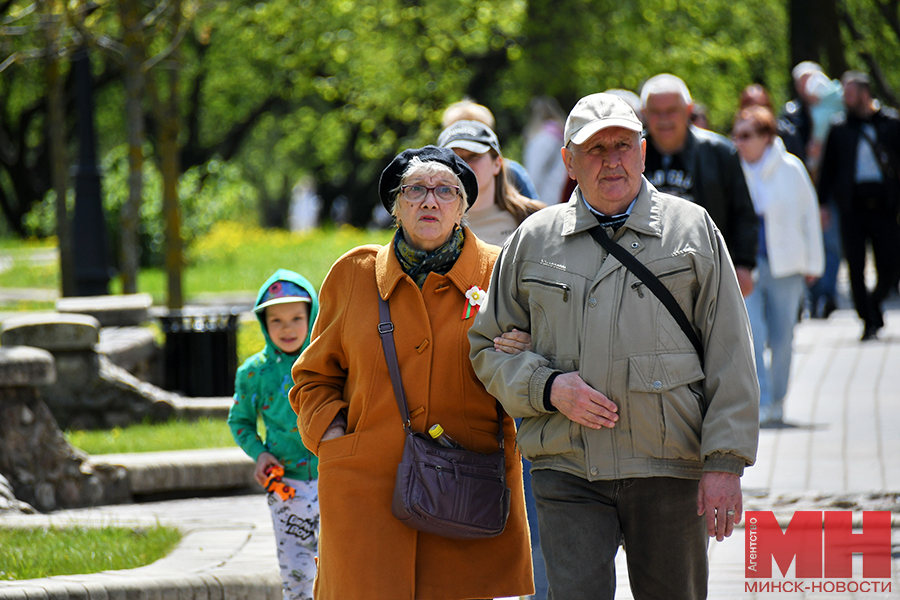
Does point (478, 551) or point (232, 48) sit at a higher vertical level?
point (232, 48)

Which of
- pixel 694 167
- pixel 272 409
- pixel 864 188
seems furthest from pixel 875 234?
pixel 272 409

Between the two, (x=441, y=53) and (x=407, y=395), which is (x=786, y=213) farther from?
(x=441, y=53)

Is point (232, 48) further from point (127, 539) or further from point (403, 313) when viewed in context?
point (403, 313)

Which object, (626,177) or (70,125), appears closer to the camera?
(626,177)

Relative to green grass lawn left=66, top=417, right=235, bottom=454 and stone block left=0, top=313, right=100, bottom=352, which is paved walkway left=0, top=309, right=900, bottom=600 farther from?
stone block left=0, top=313, right=100, bottom=352

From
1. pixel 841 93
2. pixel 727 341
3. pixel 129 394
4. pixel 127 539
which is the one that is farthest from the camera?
pixel 841 93

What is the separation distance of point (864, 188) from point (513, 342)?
9426 millimetres

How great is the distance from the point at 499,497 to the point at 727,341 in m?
0.84

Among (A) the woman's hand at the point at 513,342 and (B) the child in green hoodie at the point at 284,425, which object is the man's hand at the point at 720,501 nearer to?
(A) the woman's hand at the point at 513,342

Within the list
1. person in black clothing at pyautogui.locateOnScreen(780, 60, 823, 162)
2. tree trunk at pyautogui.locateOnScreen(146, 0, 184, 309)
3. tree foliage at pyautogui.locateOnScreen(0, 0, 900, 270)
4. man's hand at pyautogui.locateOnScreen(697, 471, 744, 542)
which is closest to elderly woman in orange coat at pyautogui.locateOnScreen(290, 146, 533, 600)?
man's hand at pyautogui.locateOnScreen(697, 471, 744, 542)

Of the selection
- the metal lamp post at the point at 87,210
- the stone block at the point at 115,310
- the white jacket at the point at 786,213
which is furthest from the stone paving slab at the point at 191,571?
the metal lamp post at the point at 87,210

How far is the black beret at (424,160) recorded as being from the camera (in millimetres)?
3943

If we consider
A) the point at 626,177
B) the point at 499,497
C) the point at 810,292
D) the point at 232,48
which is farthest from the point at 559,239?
the point at 232,48

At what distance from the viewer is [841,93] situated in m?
13.6
